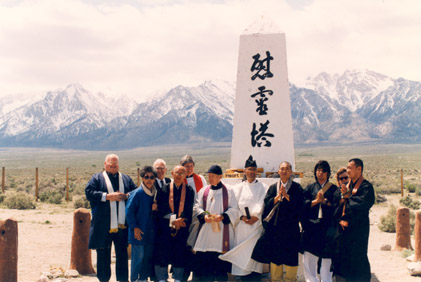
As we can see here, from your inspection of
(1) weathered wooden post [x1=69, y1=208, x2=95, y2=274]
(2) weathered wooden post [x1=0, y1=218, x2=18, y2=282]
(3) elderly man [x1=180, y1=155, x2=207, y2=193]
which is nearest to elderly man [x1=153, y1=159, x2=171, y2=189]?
(3) elderly man [x1=180, y1=155, x2=207, y2=193]

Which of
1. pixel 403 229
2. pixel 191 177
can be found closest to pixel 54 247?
pixel 191 177

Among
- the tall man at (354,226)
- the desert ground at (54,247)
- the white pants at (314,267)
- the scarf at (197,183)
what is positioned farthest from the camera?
the desert ground at (54,247)

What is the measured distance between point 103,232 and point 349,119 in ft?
630

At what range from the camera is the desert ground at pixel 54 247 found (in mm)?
8156

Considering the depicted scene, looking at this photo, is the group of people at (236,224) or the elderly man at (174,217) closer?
the group of people at (236,224)

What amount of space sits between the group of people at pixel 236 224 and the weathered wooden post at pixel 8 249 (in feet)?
3.65

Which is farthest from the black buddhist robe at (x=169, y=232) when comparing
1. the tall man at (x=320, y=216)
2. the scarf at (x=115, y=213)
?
the tall man at (x=320, y=216)

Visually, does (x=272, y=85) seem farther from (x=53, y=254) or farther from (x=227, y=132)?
(x=227, y=132)

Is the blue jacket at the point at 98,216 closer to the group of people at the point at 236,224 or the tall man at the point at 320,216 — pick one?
the group of people at the point at 236,224

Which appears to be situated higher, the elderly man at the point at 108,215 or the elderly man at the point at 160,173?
the elderly man at the point at 160,173

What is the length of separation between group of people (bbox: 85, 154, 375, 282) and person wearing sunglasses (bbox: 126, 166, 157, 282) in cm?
1

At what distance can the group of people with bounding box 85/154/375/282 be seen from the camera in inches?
254

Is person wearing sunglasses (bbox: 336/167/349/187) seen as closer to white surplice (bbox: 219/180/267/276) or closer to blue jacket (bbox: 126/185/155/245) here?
white surplice (bbox: 219/180/267/276)

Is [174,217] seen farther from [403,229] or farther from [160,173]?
[403,229]
